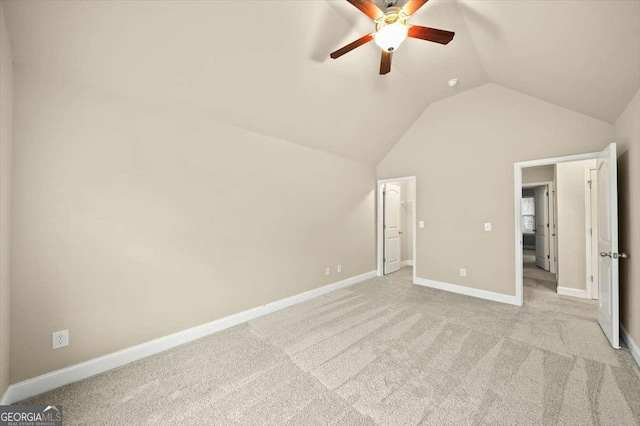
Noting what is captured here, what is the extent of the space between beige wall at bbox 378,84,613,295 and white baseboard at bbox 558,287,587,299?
127 cm

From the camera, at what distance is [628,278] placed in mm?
2424

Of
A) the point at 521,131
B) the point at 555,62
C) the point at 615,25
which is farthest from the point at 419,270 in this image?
the point at 615,25

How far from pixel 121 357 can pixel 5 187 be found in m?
1.58

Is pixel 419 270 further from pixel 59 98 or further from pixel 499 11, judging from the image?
pixel 59 98

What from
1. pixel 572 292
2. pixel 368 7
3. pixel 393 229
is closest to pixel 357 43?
pixel 368 7

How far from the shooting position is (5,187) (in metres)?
1.59

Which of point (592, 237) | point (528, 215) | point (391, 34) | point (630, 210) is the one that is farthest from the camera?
point (528, 215)

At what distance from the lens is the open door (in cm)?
229

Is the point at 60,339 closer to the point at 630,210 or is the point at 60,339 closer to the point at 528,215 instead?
the point at 630,210

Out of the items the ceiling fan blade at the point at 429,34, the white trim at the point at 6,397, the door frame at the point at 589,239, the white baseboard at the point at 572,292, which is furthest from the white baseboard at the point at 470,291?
the white trim at the point at 6,397

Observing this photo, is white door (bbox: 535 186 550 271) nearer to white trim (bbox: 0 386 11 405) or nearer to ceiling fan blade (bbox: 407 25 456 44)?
ceiling fan blade (bbox: 407 25 456 44)

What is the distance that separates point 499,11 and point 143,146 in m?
3.36

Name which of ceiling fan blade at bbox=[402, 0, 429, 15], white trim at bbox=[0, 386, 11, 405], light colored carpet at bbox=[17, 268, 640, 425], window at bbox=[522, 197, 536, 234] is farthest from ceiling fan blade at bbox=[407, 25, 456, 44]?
window at bbox=[522, 197, 536, 234]

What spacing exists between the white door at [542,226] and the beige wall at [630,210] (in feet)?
10.8
